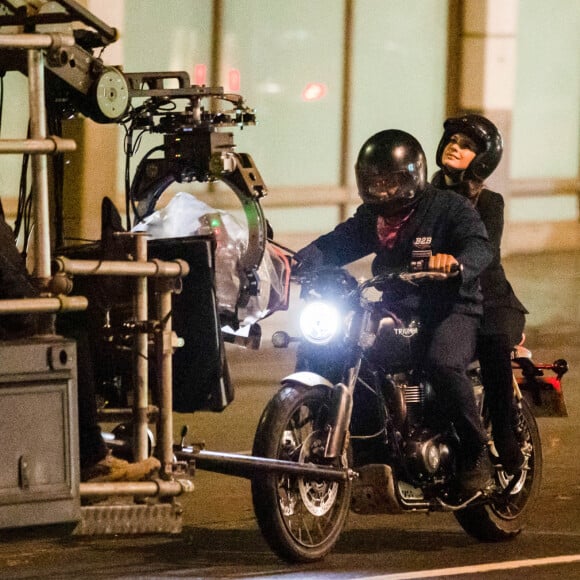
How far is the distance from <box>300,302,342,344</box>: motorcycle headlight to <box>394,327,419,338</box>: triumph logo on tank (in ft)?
1.04

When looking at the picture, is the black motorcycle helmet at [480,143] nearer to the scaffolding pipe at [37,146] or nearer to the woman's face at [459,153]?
the woman's face at [459,153]

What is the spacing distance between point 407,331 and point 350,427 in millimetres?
510

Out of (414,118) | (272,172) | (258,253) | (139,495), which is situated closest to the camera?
(139,495)

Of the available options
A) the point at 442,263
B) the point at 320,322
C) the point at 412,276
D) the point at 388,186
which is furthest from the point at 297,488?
the point at 388,186

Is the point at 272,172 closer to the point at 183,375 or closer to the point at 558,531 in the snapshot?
the point at 558,531

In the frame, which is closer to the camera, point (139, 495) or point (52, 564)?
point (139, 495)

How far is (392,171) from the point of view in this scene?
6887mm

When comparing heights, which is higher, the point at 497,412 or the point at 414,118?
the point at 414,118

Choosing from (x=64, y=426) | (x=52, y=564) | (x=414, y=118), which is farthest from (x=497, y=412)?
(x=414, y=118)

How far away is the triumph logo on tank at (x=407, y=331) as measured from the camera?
6.88 m

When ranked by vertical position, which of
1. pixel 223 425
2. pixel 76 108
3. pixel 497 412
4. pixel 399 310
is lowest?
pixel 223 425

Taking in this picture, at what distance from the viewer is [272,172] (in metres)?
14.5

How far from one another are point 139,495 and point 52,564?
1.37 m

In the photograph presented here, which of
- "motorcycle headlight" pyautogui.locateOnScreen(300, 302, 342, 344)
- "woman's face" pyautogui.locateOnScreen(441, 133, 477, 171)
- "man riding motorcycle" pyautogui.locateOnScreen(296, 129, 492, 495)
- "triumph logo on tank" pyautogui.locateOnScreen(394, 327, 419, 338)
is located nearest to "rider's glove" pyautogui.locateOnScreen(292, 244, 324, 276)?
"man riding motorcycle" pyautogui.locateOnScreen(296, 129, 492, 495)
